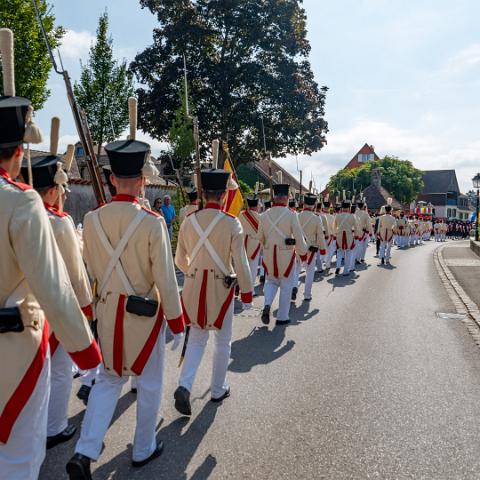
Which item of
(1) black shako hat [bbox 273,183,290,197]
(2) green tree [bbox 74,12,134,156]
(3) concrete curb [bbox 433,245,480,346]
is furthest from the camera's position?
(2) green tree [bbox 74,12,134,156]

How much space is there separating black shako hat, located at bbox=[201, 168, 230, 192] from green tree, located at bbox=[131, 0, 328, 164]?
24344 millimetres

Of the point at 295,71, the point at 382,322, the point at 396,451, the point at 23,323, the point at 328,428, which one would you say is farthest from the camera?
the point at 295,71

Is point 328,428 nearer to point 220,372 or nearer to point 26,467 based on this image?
point 220,372

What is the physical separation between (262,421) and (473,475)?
62.3 inches

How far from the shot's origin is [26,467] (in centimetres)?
219

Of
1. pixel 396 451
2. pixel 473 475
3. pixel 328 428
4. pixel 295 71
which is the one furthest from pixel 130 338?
pixel 295 71

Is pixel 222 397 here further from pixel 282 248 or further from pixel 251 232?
pixel 251 232

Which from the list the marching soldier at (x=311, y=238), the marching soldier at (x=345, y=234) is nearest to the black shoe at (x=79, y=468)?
the marching soldier at (x=311, y=238)

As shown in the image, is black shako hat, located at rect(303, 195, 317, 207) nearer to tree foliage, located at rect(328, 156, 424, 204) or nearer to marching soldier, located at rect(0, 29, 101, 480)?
marching soldier, located at rect(0, 29, 101, 480)

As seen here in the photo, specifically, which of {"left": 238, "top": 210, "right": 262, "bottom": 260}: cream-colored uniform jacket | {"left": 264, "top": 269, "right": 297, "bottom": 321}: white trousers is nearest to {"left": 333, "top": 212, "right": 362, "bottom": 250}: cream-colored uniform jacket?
{"left": 238, "top": 210, "right": 262, "bottom": 260}: cream-colored uniform jacket

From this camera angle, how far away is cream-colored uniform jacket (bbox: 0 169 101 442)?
→ 6.75ft

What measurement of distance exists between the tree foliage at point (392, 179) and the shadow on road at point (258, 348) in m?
65.2

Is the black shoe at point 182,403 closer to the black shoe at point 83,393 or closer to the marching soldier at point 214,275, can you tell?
the marching soldier at point 214,275

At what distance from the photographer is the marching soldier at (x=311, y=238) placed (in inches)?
400
